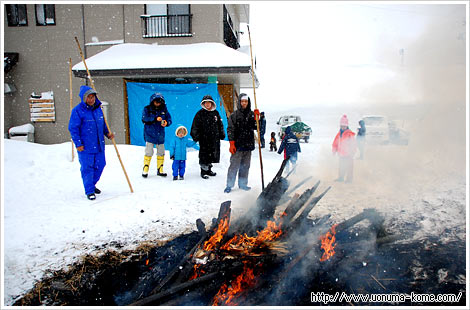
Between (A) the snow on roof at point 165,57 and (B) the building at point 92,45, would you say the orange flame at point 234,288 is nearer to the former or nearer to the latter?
(A) the snow on roof at point 165,57

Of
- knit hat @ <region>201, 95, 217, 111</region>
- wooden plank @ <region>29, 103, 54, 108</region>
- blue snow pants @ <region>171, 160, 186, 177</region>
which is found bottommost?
blue snow pants @ <region>171, 160, 186, 177</region>

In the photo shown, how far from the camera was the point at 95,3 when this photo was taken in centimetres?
1130

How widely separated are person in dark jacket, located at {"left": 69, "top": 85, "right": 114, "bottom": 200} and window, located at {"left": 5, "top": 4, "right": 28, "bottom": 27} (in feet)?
35.1

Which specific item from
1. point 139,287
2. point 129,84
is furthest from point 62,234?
point 129,84

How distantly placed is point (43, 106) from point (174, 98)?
20.5 feet

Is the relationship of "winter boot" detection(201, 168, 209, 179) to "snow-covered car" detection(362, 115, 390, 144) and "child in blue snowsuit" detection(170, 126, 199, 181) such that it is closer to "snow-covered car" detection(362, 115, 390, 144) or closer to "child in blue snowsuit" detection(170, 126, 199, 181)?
"child in blue snowsuit" detection(170, 126, 199, 181)

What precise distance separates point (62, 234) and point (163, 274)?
1727 mm

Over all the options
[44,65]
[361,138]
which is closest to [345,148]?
[361,138]

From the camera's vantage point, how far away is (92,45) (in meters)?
11.6

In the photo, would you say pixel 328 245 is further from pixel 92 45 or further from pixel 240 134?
pixel 92 45

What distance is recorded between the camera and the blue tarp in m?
10.7

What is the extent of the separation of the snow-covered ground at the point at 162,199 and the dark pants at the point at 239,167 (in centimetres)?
26

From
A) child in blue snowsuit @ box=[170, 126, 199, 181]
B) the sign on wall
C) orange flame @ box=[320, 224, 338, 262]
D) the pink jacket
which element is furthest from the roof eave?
orange flame @ box=[320, 224, 338, 262]

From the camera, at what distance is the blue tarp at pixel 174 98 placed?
10664mm
